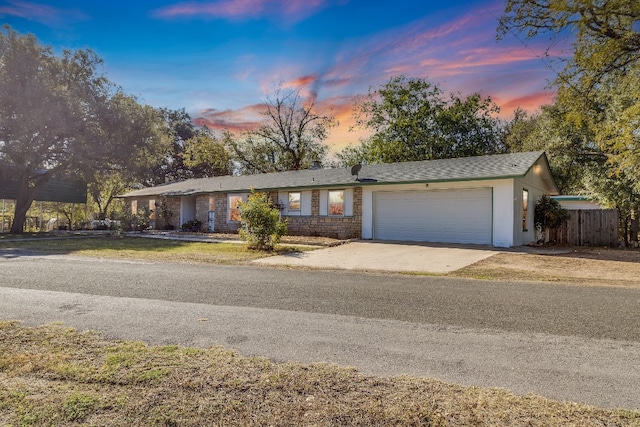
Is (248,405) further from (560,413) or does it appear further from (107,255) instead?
(107,255)

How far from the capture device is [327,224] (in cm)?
1816

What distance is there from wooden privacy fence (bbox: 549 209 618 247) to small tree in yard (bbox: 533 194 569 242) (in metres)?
1.01

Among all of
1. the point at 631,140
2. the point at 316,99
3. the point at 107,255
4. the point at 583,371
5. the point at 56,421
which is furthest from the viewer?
the point at 316,99

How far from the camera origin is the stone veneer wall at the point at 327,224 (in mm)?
17250

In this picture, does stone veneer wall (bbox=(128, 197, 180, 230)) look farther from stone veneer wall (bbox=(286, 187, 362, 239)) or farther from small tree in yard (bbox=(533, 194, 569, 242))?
small tree in yard (bbox=(533, 194, 569, 242))

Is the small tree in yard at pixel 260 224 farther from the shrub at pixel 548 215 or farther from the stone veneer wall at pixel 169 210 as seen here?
the stone veneer wall at pixel 169 210

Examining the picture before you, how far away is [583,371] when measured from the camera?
10.1 ft

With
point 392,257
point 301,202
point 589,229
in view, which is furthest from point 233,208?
point 589,229

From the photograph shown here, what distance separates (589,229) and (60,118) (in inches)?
1122

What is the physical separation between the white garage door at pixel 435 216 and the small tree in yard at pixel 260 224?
5518 millimetres

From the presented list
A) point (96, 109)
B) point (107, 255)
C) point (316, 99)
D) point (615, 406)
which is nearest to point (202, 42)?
point (107, 255)

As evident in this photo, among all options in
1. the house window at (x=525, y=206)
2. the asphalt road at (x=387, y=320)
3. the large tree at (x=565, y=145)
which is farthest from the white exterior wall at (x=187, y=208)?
the large tree at (x=565, y=145)

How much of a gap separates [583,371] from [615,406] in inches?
24.7

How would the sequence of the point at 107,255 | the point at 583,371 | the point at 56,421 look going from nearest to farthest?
the point at 56,421 → the point at 583,371 → the point at 107,255
